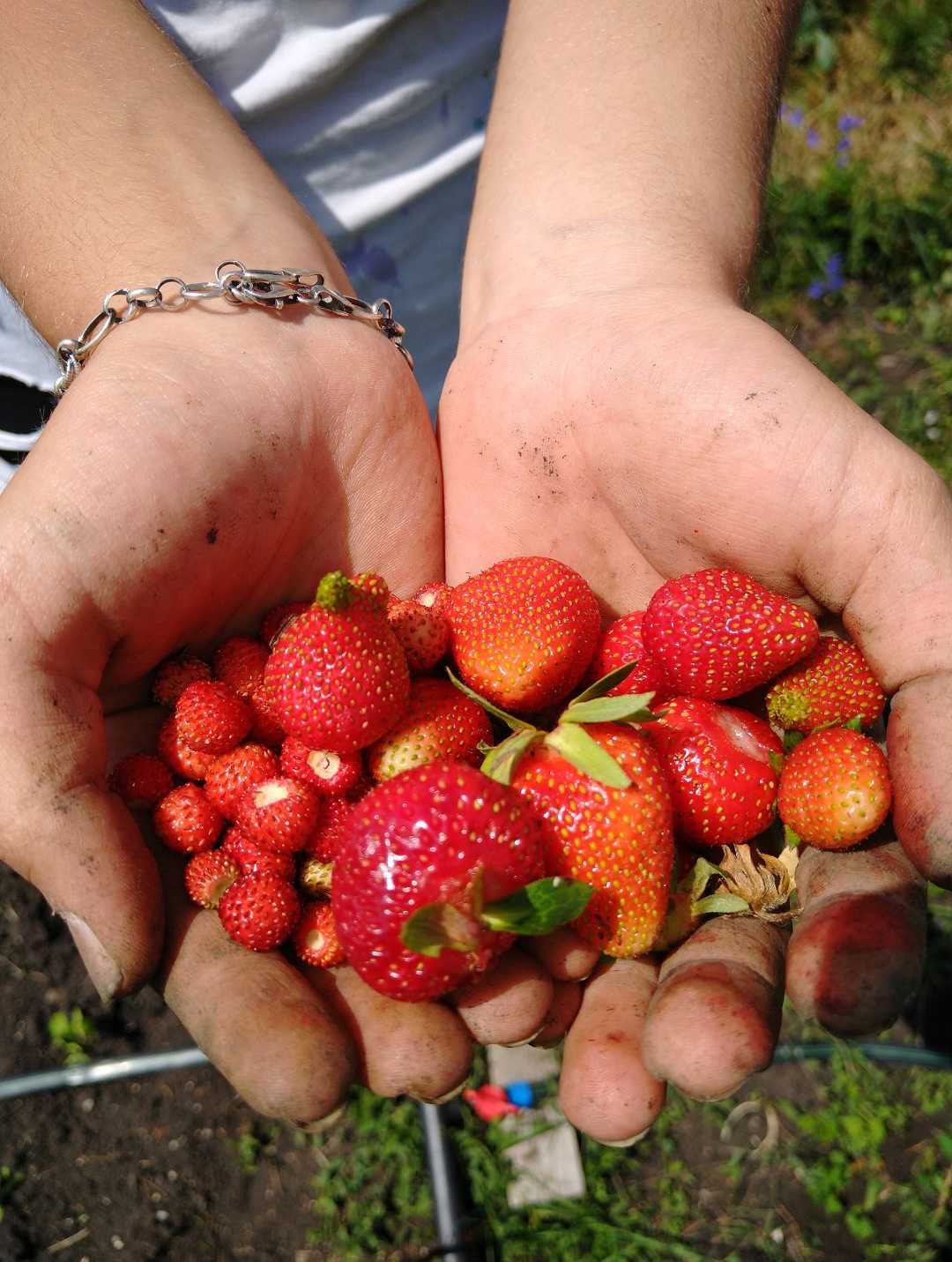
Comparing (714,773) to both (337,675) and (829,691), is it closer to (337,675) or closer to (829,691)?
(829,691)

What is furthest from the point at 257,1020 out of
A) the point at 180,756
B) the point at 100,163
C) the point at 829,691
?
the point at 100,163

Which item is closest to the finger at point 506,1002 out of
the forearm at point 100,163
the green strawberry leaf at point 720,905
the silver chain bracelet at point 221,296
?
the green strawberry leaf at point 720,905

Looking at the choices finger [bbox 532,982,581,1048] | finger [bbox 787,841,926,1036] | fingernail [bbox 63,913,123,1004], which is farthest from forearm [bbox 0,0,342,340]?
finger [bbox 787,841,926,1036]

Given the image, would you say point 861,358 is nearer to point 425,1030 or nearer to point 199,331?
point 199,331

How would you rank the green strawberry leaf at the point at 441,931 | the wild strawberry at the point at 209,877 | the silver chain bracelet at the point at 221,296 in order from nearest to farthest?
the green strawberry leaf at the point at 441,931 < the wild strawberry at the point at 209,877 < the silver chain bracelet at the point at 221,296

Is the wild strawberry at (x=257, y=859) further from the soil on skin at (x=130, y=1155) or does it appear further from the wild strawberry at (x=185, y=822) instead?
the soil on skin at (x=130, y=1155)

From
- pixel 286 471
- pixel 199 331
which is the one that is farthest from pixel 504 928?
pixel 199 331
